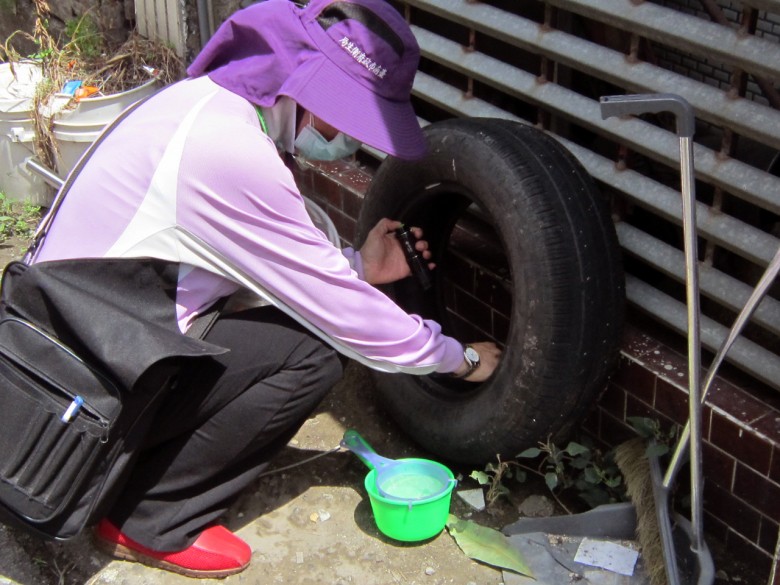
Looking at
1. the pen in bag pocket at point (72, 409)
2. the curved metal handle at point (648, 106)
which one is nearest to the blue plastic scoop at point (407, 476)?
the pen in bag pocket at point (72, 409)

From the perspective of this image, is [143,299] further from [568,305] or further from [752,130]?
[752,130]

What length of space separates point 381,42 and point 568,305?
2.71ft

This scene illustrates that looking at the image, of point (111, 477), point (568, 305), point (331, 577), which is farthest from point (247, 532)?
point (568, 305)

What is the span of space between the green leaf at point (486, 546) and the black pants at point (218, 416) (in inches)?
21.3

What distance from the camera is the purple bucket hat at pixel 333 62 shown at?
241cm

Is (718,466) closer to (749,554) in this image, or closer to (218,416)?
(749,554)

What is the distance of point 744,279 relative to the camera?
3012 mm

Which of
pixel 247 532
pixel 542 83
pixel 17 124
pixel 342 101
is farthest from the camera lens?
pixel 17 124

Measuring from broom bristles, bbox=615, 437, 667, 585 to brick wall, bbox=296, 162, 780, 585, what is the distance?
0.34 feet

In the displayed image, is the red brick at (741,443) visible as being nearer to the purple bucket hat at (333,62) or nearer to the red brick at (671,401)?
the red brick at (671,401)

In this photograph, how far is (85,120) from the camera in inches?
181

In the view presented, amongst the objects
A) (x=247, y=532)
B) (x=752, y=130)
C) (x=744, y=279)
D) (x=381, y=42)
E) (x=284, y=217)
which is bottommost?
(x=247, y=532)

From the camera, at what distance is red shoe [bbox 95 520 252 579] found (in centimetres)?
277

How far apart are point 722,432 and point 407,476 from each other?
885 millimetres
